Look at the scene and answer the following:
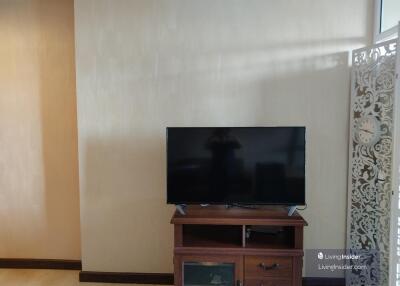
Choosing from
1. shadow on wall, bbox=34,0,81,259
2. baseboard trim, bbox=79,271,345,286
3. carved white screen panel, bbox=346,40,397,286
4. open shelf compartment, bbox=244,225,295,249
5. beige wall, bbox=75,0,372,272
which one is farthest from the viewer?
shadow on wall, bbox=34,0,81,259

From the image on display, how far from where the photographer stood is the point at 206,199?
254 centimetres

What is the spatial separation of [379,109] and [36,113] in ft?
9.75

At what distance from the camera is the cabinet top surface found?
2.37m

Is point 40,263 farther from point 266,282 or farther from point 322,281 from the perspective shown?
point 322,281

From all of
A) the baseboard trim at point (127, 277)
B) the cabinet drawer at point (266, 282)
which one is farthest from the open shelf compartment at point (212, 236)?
the baseboard trim at point (127, 277)

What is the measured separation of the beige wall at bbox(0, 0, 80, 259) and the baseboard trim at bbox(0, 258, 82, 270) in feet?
0.17

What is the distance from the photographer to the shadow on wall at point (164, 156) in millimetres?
2764

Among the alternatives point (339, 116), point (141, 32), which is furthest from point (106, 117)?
point (339, 116)

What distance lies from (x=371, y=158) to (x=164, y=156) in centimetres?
166

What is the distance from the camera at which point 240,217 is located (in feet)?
7.90

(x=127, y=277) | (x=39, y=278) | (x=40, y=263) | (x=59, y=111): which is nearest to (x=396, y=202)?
(x=127, y=277)

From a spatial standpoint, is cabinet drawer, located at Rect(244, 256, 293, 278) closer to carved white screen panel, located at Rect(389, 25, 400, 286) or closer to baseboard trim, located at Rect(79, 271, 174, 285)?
carved white screen panel, located at Rect(389, 25, 400, 286)

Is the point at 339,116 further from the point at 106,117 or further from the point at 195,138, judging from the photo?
the point at 106,117

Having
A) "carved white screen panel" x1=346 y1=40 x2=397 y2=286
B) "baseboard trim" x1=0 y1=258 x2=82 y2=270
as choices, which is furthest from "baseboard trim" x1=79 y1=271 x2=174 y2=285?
"carved white screen panel" x1=346 y1=40 x2=397 y2=286
